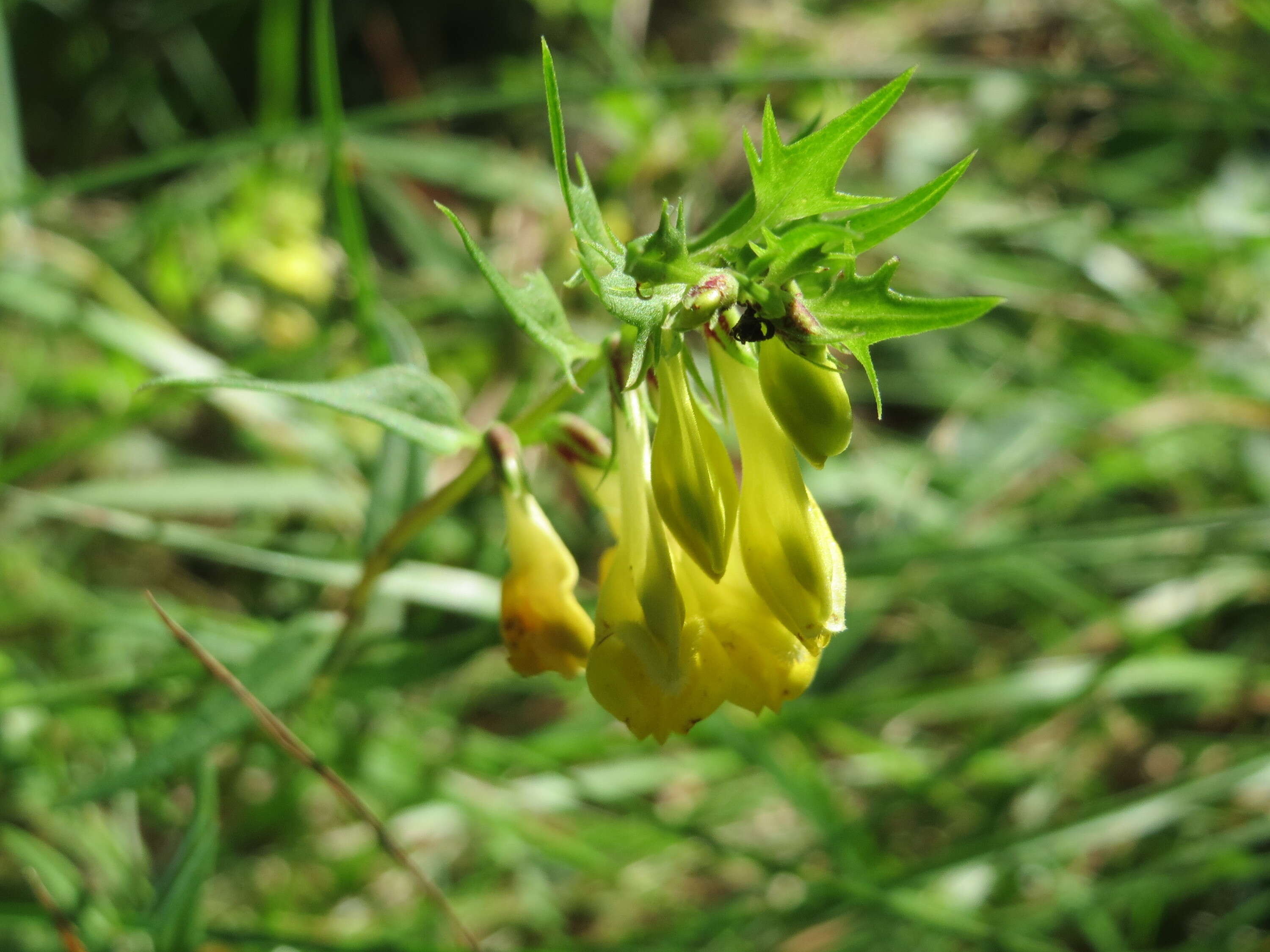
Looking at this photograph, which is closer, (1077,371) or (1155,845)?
(1155,845)

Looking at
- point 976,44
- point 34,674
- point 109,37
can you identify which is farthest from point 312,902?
point 976,44

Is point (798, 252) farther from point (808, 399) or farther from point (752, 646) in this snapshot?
point (752, 646)

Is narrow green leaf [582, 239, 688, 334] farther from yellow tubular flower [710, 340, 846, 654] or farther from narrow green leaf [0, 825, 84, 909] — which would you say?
narrow green leaf [0, 825, 84, 909]

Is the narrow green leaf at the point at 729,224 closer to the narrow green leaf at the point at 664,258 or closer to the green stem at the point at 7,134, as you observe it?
the narrow green leaf at the point at 664,258

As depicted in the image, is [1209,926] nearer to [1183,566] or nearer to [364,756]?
[1183,566]

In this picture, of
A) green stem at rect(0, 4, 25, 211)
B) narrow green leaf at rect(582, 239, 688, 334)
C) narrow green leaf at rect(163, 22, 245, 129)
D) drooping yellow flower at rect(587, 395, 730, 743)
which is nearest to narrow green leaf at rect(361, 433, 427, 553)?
drooping yellow flower at rect(587, 395, 730, 743)

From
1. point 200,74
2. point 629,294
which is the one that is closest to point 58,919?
point 629,294

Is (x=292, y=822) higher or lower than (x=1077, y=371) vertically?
lower
